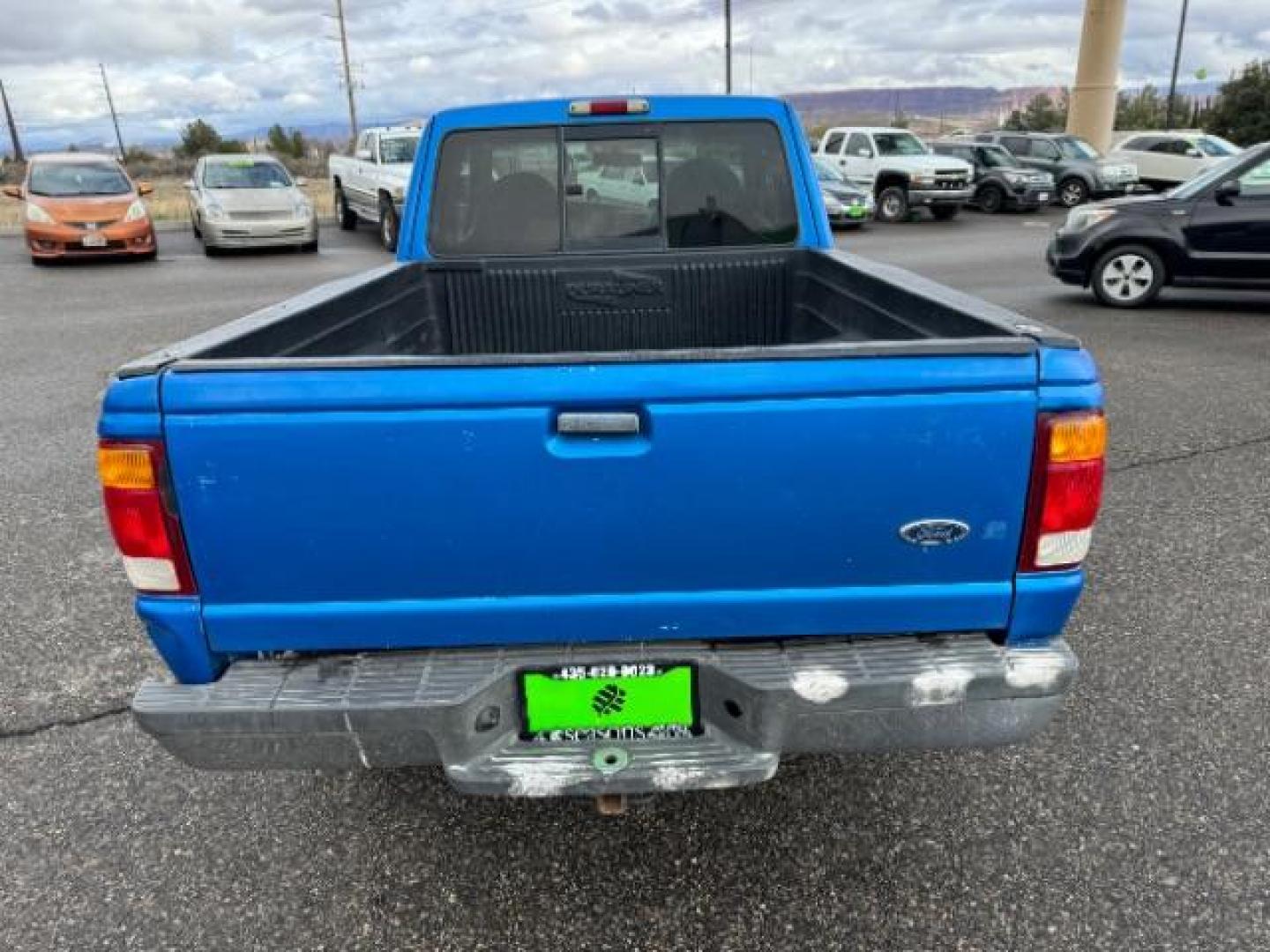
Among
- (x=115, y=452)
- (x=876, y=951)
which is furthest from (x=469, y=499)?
(x=876, y=951)

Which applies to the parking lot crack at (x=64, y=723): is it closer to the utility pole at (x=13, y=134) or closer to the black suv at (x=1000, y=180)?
the black suv at (x=1000, y=180)

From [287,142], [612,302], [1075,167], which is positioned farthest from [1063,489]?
[287,142]

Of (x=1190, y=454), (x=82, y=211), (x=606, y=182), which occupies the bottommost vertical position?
(x=1190, y=454)

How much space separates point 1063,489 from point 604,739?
→ 3.82ft

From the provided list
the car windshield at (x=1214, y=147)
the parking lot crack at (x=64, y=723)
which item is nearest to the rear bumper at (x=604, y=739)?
the parking lot crack at (x=64, y=723)

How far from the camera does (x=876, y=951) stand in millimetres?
2332

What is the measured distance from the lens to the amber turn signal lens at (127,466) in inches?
78.3

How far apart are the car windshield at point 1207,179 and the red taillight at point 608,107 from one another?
8.14 metres

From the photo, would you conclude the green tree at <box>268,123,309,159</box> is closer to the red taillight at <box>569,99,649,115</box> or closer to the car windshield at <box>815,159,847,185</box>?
the car windshield at <box>815,159,847,185</box>

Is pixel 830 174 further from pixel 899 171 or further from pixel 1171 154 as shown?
pixel 1171 154

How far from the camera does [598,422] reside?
6.50 feet

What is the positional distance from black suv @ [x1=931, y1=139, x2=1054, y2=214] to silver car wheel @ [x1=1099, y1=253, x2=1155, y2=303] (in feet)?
43.3

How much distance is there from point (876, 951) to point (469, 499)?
58.5 inches

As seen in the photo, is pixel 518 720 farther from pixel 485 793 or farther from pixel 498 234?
pixel 498 234
